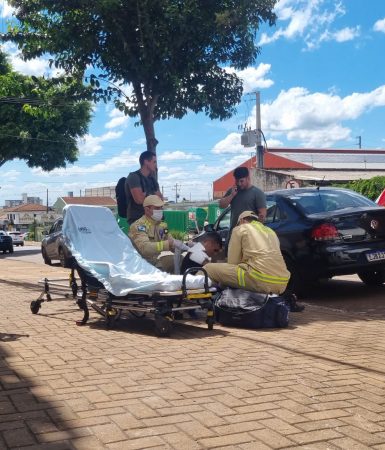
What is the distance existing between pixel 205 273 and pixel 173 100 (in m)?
5.22

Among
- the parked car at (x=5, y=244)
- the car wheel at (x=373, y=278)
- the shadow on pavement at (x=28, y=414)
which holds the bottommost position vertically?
the shadow on pavement at (x=28, y=414)

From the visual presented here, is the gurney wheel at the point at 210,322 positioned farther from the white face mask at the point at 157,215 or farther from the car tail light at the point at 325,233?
the car tail light at the point at 325,233

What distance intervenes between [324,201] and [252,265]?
9.01ft

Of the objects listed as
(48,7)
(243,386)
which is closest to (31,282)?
(48,7)

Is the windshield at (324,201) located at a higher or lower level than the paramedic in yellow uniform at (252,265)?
higher

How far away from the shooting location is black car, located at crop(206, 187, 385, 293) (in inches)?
322

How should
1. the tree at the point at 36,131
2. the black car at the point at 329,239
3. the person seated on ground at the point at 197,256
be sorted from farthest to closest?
1. the tree at the point at 36,131
2. the black car at the point at 329,239
3. the person seated on ground at the point at 197,256

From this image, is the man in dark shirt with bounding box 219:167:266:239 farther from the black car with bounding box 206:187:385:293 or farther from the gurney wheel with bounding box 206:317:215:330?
the gurney wheel with bounding box 206:317:215:330

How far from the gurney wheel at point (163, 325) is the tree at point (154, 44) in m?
5.25

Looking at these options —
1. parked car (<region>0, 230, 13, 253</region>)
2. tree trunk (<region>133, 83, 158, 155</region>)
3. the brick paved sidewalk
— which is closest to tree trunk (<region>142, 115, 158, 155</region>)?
tree trunk (<region>133, 83, 158, 155</region>)

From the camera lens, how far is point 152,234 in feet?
24.6

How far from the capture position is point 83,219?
7.62m

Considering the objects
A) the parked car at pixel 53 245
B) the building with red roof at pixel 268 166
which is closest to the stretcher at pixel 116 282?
the parked car at pixel 53 245

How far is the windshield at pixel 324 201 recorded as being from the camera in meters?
8.76
